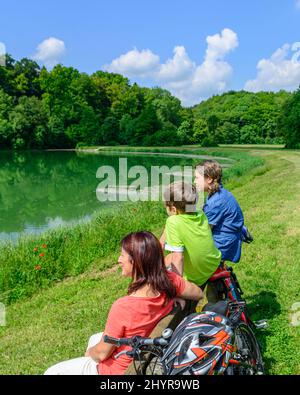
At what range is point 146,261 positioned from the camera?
2418mm

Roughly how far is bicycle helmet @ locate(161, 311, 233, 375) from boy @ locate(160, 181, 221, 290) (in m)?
0.78

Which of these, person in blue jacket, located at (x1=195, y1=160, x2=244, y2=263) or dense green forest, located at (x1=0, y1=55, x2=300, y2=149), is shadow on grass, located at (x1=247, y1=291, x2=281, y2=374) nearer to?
person in blue jacket, located at (x1=195, y1=160, x2=244, y2=263)

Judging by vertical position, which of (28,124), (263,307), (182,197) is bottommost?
(263,307)

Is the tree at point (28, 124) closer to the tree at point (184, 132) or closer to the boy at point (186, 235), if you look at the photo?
the tree at point (184, 132)

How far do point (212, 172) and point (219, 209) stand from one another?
1.17ft

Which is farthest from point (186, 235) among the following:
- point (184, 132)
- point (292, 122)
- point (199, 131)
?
point (199, 131)

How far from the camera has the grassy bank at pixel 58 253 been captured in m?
7.15

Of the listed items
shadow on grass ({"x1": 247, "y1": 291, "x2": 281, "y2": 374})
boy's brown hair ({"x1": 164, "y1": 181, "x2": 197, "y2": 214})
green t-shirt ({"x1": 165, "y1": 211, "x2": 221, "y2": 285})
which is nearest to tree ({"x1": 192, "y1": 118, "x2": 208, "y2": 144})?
shadow on grass ({"x1": 247, "y1": 291, "x2": 281, "y2": 374})

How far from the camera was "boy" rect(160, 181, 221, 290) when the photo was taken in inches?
122

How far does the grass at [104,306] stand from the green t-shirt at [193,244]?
3.45 feet

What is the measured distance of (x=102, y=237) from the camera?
9.30 metres

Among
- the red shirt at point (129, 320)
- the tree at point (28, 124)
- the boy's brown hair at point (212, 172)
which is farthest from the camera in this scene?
the tree at point (28, 124)

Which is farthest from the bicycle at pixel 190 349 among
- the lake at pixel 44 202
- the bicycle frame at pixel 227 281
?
the lake at pixel 44 202

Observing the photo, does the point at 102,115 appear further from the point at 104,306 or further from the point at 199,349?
the point at 199,349
